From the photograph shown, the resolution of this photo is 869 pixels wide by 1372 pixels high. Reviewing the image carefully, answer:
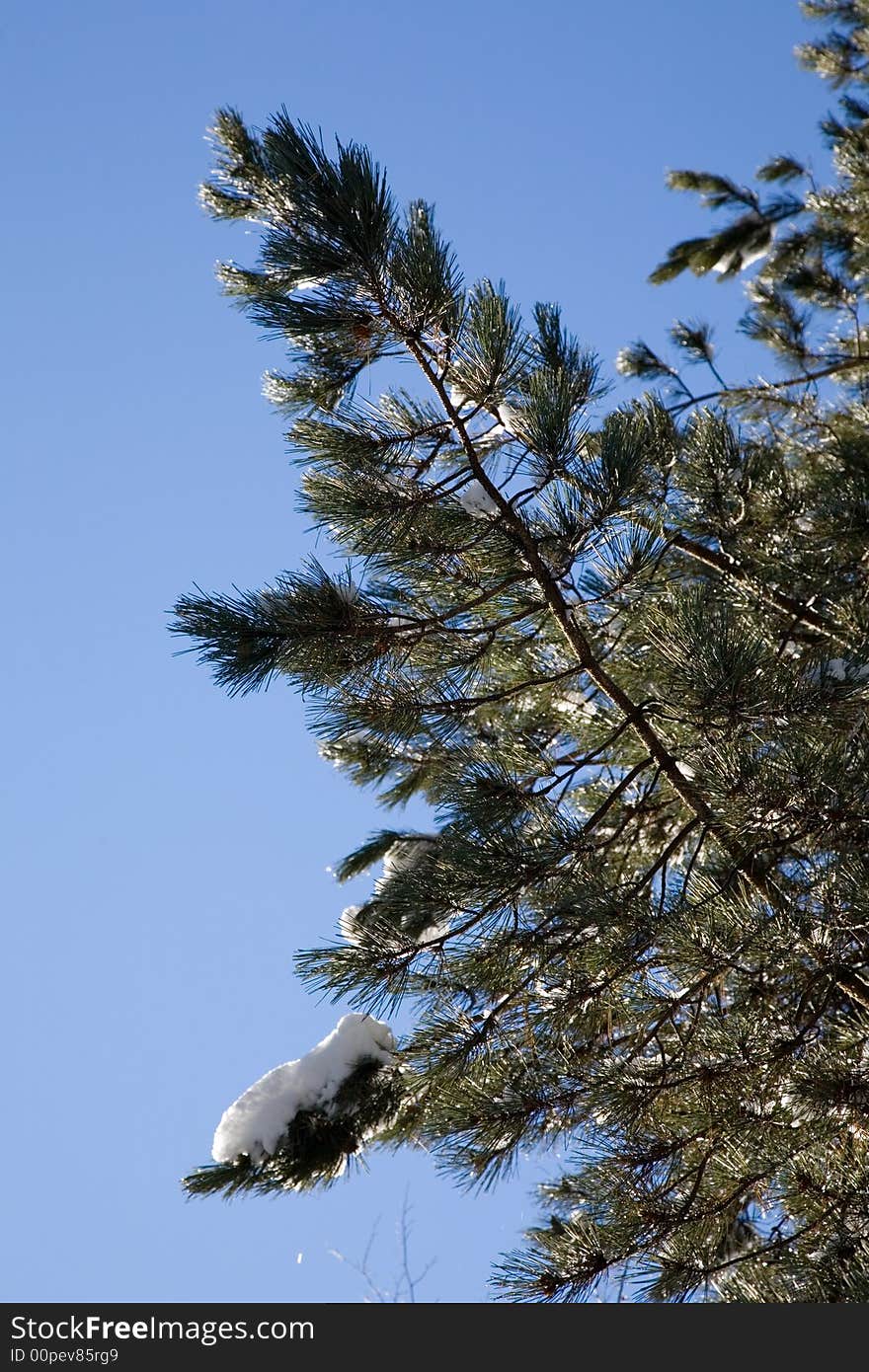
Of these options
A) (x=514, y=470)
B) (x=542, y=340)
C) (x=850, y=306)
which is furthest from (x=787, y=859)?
(x=850, y=306)

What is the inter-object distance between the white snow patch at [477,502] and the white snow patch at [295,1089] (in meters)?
1.67

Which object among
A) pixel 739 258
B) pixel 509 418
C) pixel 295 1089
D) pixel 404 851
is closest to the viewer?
pixel 509 418

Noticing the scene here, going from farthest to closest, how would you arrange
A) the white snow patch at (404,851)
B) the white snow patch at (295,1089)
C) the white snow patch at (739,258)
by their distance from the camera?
the white snow patch at (739,258)
the white snow patch at (404,851)
the white snow patch at (295,1089)

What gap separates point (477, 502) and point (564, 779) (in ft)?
2.98

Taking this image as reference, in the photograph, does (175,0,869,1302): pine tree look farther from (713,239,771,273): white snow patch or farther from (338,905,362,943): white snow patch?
(713,239,771,273): white snow patch

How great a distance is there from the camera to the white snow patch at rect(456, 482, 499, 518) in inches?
116

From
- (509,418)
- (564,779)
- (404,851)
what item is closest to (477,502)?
(509,418)

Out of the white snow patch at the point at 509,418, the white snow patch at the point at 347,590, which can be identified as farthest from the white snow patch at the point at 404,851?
the white snow patch at the point at 509,418

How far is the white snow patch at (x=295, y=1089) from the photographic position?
131 inches

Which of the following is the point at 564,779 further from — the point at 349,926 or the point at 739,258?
the point at 739,258

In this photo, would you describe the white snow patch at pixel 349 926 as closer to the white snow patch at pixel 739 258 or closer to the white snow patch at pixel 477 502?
the white snow patch at pixel 477 502

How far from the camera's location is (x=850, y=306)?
587 cm

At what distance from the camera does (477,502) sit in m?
2.98

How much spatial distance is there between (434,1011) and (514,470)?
1.50m
